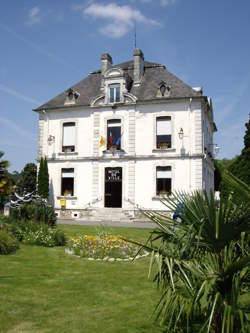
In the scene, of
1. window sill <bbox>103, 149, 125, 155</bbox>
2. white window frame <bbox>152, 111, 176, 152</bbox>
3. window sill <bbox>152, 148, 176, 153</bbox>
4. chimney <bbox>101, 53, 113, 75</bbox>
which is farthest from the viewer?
chimney <bbox>101, 53, 113, 75</bbox>

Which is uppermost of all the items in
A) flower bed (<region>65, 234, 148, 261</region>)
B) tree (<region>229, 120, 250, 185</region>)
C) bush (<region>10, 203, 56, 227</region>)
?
tree (<region>229, 120, 250, 185</region>)

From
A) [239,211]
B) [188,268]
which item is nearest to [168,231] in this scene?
[188,268]

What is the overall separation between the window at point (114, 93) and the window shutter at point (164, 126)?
130 inches

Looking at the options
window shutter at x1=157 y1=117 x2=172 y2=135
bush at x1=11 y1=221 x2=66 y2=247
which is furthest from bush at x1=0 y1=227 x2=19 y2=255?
window shutter at x1=157 y1=117 x2=172 y2=135

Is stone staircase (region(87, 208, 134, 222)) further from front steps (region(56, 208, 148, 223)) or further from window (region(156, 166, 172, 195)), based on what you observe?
window (region(156, 166, 172, 195))

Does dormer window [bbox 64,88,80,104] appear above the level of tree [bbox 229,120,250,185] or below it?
above

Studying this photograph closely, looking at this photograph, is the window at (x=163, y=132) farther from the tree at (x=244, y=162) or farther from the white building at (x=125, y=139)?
the tree at (x=244, y=162)

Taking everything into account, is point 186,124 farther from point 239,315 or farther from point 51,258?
point 239,315

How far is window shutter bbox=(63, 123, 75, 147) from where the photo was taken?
1086 inches

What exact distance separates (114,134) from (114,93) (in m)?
2.79

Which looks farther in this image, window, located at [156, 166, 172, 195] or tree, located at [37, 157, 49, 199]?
tree, located at [37, 157, 49, 199]

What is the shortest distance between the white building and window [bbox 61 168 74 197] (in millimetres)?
49

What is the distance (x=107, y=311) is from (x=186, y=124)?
20099mm

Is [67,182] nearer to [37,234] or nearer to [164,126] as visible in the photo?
[164,126]
